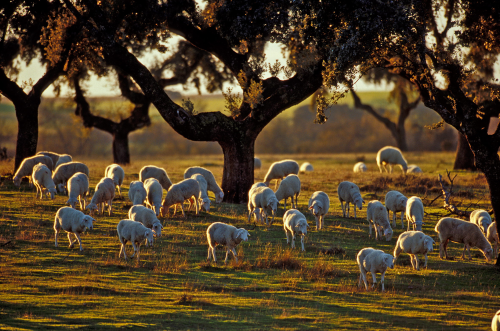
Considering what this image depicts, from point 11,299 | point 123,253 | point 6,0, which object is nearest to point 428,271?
point 123,253

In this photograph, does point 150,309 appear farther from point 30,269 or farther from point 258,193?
point 258,193

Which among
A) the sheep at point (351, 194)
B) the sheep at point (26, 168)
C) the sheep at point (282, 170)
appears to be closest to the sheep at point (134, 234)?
the sheep at point (351, 194)

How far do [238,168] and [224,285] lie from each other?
11.9 meters

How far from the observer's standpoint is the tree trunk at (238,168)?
2358 cm

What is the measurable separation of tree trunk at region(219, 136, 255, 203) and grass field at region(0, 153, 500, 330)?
16.0 feet

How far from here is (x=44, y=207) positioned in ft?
68.5

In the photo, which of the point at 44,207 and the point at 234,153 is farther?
the point at 234,153

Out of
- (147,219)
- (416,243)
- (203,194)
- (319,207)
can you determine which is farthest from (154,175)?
(416,243)

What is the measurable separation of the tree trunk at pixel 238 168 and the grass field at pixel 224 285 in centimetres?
489

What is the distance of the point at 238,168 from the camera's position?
23.8 m

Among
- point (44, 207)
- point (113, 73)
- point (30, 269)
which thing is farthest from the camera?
point (113, 73)


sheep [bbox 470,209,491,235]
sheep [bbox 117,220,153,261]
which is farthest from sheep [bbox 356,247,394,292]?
sheep [bbox 470,209,491,235]

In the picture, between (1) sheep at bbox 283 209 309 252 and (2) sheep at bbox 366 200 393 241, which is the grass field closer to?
(2) sheep at bbox 366 200 393 241

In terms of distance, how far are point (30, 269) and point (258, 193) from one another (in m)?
8.34
